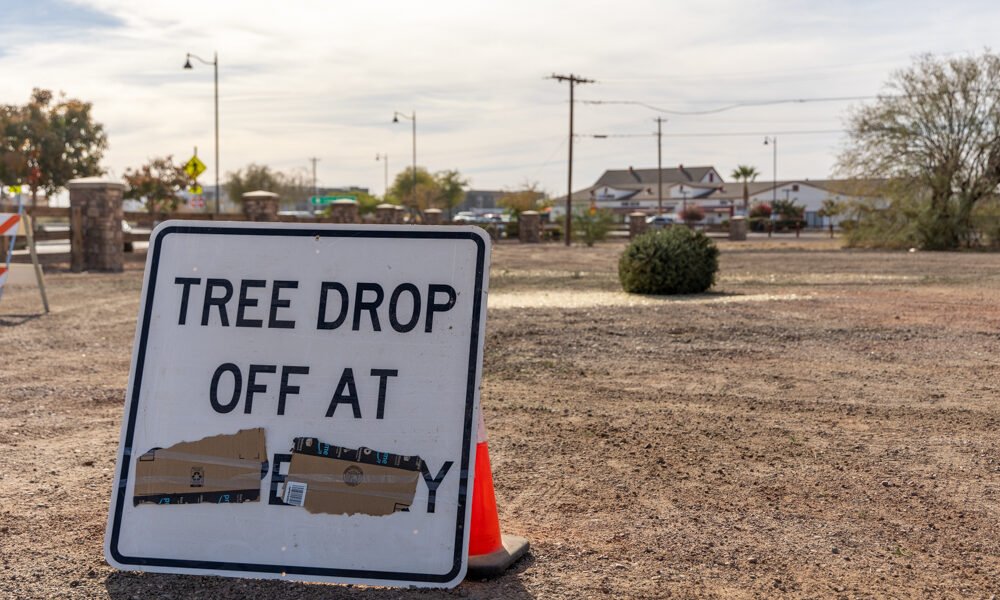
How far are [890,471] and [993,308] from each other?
30.4 ft

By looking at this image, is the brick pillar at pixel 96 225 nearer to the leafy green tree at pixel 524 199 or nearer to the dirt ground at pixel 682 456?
the dirt ground at pixel 682 456

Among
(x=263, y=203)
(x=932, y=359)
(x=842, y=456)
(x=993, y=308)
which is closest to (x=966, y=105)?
(x=263, y=203)

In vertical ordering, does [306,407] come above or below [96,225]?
below

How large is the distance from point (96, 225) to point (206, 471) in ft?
68.7

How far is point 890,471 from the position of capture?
17.9ft

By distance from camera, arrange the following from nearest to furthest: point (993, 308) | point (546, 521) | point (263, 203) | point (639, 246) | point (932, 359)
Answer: point (546, 521) < point (932, 359) < point (993, 308) < point (639, 246) < point (263, 203)

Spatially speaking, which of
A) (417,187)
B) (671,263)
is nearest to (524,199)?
(417,187)

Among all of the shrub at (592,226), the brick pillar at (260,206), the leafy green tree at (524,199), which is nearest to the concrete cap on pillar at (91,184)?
the brick pillar at (260,206)

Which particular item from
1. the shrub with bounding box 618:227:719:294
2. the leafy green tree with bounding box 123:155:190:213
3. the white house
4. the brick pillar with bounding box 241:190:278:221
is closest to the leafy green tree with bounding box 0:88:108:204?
the leafy green tree with bounding box 123:155:190:213

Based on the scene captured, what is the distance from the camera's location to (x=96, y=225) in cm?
2297

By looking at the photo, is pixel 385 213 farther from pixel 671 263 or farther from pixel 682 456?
pixel 682 456

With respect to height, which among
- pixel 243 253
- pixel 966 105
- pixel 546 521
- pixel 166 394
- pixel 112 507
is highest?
pixel 966 105

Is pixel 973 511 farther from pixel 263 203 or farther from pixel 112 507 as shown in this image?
pixel 263 203

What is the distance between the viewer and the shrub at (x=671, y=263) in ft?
52.5
